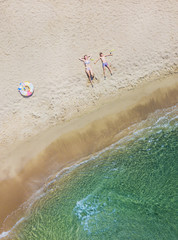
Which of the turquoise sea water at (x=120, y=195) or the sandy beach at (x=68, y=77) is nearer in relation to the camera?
the turquoise sea water at (x=120, y=195)

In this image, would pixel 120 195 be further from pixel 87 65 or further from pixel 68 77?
pixel 87 65

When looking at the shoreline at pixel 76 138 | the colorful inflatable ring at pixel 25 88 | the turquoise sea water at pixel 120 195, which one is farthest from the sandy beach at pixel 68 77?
the turquoise sea water at pixel 120 195

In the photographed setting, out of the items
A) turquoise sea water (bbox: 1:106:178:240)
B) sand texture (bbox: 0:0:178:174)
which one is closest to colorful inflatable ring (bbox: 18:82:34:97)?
sand texture (bbox: 0:0:178:174)

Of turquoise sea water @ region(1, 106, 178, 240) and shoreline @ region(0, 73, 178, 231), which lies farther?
shoreline @ region(0, 73, 178, 231)

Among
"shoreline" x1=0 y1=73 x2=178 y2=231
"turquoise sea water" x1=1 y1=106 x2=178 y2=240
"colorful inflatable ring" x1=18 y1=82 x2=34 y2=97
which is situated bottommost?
"turquoise sea water" x1=1 y1=106 x2=178 y2=240

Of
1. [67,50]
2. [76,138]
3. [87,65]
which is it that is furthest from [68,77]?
[76,138]

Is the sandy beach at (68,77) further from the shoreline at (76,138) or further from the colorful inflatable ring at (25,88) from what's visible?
the colorful inflatable ring at (25,88)

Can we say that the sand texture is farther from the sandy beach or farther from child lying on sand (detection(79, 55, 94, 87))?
child lying on sand (detection(79, 55, 94, 87))
